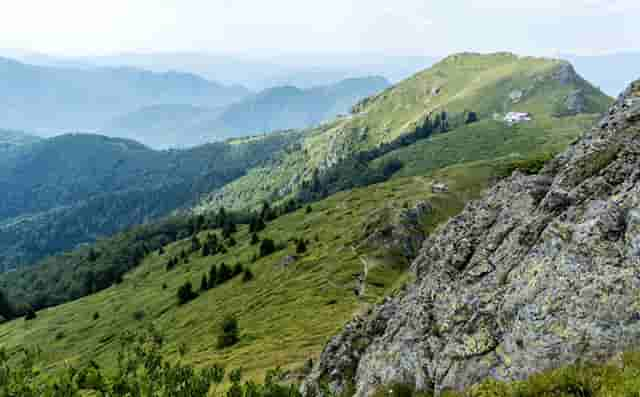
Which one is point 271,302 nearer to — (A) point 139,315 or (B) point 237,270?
(B) point 237,270

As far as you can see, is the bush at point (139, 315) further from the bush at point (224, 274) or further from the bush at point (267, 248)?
the bush at point (267, 248)

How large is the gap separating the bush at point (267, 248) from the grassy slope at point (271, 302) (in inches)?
238

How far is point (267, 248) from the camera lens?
16000 cm

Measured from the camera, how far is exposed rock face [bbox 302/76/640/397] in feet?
63.9

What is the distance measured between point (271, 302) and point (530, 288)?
83.2m

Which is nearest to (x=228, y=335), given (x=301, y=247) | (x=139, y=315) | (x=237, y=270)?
(x=301, y=247)

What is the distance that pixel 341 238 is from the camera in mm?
127812

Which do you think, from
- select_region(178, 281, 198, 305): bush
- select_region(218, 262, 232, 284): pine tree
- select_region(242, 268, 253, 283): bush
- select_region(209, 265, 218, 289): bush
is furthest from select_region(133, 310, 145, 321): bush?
select_region(242, 268, 253, 283): bush

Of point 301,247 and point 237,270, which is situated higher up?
point 301,247

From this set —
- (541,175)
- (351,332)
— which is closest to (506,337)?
(541,175)

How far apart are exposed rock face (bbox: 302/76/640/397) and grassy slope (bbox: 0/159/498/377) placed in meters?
16.1

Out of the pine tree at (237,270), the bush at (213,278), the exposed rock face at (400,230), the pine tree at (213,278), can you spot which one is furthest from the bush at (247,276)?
the exposed rock face at (400,230)

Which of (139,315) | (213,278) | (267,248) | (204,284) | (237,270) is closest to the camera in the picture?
(237,270)

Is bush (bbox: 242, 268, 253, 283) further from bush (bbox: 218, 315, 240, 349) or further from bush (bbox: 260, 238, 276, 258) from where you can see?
bush (bbox: 218, 315, 240, 349)
